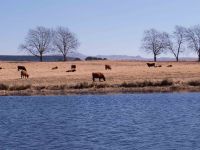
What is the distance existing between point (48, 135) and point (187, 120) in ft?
27.5

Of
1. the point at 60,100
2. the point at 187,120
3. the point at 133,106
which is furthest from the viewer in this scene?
the point at 60,100

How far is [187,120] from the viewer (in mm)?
28531

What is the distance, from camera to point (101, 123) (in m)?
28.2

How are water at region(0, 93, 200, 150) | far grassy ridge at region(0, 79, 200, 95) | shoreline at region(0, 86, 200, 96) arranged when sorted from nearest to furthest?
water at region(0, 93, 200, 150) → shoreline at region(0, 86, 200, 96) → far grassy ridge at region(0, 79, 200, 95)

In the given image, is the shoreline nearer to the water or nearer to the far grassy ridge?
the far grassy ridge

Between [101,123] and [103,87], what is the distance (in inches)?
886

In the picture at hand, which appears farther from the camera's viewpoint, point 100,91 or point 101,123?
point 100,91

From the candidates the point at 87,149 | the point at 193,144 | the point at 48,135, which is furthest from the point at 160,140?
the point at 48,135

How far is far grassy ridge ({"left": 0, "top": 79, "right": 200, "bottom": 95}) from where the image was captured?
4906cm

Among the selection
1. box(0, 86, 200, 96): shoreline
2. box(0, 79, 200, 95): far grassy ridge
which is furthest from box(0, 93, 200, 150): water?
box(0, 79, 200, 95): far grassy ridge

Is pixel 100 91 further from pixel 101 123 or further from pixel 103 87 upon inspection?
pixel 101 123

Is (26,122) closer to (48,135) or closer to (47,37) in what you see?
(48,135)

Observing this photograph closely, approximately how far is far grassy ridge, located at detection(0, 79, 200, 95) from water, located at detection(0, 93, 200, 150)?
3.86 meters

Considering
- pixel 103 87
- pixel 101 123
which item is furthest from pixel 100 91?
pixel 101 123
